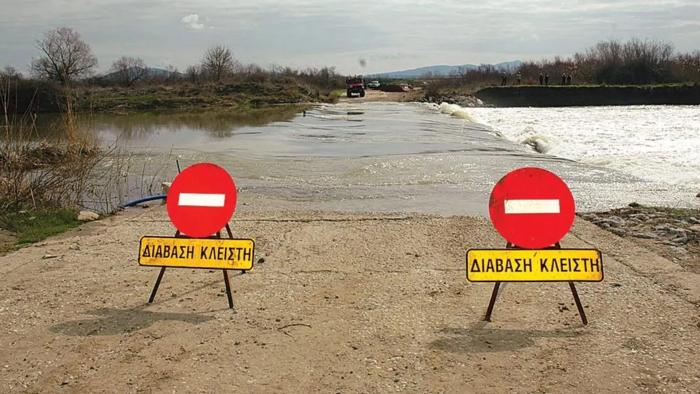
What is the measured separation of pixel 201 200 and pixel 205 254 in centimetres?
51

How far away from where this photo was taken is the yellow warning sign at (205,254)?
5.72m

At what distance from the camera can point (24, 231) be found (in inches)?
370

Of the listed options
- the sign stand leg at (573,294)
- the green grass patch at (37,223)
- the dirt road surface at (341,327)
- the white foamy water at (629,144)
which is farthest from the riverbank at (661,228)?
the green grass patch at (37,223)

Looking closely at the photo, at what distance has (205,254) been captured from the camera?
227 inches

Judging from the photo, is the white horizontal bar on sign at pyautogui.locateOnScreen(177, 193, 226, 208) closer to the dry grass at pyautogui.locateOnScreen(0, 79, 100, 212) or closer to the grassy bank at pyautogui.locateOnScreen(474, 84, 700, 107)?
the dry grass at pyautogui.locateOnScreen(0, 79, 100, 212)

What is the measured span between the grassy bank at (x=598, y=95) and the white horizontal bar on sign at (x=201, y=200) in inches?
2706

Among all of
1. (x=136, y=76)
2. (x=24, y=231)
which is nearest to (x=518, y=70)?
(x=136, y=76)

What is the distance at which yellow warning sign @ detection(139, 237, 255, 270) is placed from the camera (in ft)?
18.8

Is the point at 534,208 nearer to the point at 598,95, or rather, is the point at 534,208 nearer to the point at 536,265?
the point at 536,265

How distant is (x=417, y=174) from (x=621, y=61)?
249 ft

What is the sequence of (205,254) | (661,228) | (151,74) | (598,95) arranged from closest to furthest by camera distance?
(205,254)
(661,228)
(598,95)
(151,74)

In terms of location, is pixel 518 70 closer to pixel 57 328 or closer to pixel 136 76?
pixel 136 76

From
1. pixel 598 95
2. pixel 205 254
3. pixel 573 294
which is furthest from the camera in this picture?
pixel 598 95

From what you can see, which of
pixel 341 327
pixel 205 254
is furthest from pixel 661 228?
pixel 205 254
